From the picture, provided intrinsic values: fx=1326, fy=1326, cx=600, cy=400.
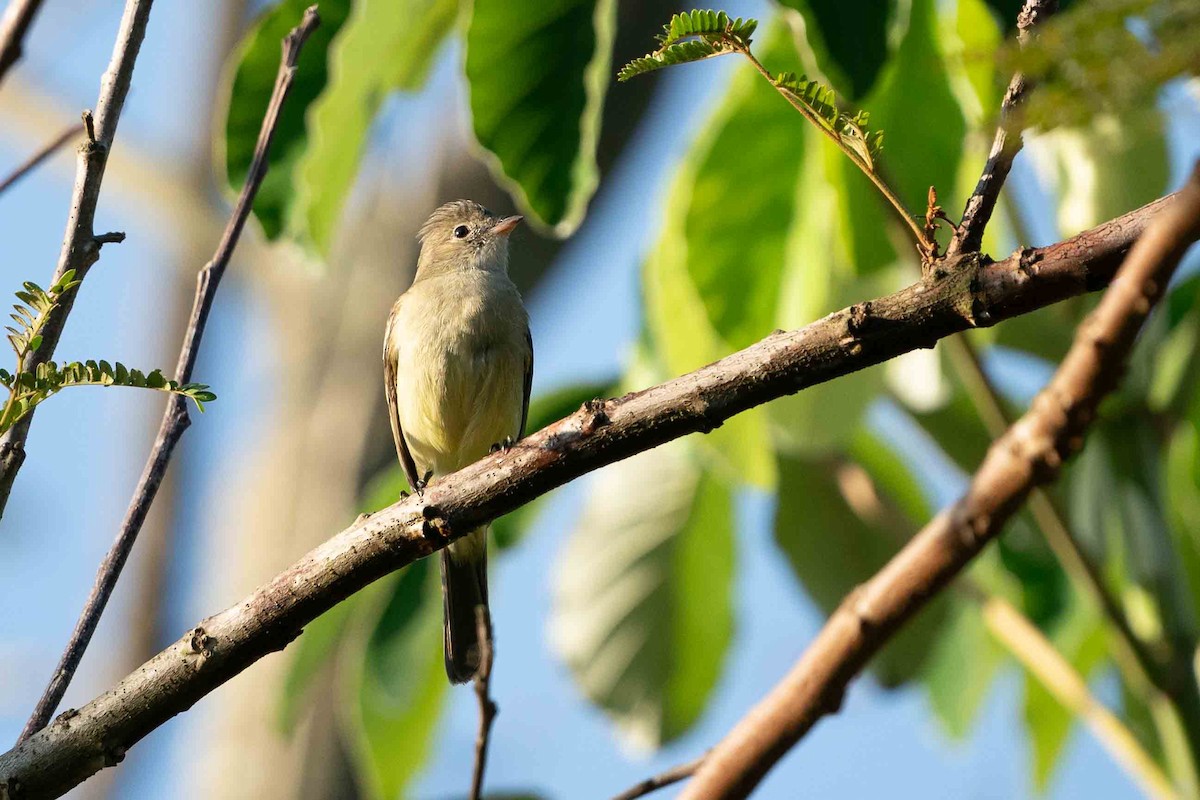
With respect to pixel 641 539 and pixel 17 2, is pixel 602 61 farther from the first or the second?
pixel 641 539

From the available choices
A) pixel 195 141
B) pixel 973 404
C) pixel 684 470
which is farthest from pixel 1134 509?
pixel 195 141

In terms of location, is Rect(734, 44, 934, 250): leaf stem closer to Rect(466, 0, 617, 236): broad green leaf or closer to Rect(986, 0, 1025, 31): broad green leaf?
Rect(986, 0, 1025, 31): broad green leaf

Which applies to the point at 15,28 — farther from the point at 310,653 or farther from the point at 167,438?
the point at 310,653

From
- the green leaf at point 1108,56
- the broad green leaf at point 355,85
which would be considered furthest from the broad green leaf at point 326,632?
the green leaf at point 1108,56

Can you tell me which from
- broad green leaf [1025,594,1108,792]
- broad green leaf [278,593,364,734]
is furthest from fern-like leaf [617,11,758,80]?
broad green leaf [1025,594,1108,792]

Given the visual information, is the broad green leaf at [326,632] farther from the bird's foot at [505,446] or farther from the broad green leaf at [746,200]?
the broad green leaf at [746,200]

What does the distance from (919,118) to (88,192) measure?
1.87 metres

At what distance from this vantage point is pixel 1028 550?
3758 millimetres

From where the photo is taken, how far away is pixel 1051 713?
417 cm

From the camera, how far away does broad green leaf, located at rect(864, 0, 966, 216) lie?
3020 mm

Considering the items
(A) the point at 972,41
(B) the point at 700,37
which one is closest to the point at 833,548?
(A) the point at 972,41

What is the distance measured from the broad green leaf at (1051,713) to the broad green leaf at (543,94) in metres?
2.17

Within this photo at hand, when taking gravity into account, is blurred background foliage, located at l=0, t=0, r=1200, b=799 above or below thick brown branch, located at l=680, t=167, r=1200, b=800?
above

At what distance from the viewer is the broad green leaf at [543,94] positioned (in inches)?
109
